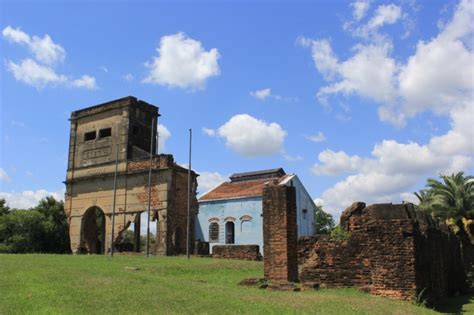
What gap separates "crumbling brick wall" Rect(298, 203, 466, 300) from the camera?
11.1m

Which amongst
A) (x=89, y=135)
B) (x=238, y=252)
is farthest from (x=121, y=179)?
(x=238, y=252)

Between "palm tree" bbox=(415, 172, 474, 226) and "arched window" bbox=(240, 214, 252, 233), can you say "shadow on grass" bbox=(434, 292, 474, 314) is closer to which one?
"palm tree" bbox=(415, 172, 474, 226)

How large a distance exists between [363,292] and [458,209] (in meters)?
17.6

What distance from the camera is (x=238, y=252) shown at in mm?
22719

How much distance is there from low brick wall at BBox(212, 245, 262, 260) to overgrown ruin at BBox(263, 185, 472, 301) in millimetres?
7929

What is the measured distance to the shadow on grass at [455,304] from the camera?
455 inches

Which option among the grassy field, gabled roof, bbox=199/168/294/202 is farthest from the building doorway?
the grassy field

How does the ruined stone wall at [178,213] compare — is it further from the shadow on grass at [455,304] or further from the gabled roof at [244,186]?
the shadow on grass at [455,304]

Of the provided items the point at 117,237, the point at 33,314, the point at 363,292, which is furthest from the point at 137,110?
the point at 33,314

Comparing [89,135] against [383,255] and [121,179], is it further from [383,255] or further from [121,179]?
[383,255]

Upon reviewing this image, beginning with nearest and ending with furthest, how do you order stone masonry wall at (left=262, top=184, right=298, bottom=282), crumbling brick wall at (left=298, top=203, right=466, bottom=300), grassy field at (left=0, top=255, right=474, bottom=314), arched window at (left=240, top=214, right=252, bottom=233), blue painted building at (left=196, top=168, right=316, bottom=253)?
grassy field at (left=0, top=255, right=474, bottom=314) < crumbling brick wall at (left=298, top=203, right=466, bottom=300) < stone masonry wall at (left=262, top=184, right=298, bottom=282) < blue painted building at (left=196, top=168, right=316, bottom=253) < arched window at (left=240, top=214, right=252, bottom=233)

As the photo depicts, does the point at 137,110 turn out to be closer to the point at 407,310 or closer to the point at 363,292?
the point at 363,292

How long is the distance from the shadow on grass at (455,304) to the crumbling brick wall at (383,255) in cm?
29

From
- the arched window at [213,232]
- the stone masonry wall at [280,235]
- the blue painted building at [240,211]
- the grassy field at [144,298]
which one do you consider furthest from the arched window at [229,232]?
the grassy field at [144,298]
